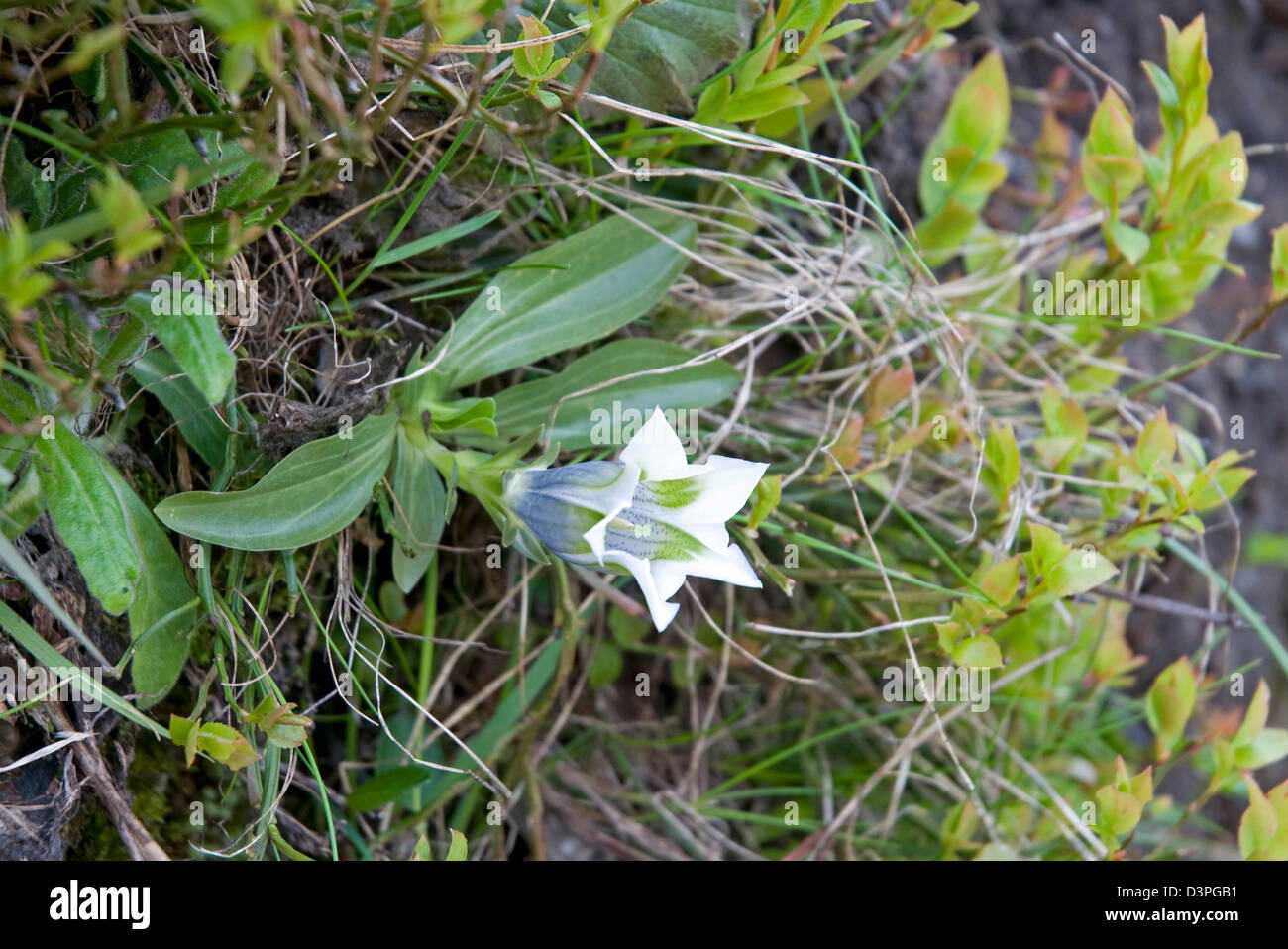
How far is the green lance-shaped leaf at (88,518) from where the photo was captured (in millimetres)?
1034

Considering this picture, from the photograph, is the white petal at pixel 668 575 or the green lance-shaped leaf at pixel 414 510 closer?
the white petal at pixel 668 575

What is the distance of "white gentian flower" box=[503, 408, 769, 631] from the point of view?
103 centimetres

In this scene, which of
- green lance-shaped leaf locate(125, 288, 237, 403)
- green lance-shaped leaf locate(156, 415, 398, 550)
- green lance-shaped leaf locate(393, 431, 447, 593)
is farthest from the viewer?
green lance-shaped leaf locate(393, 431, 447, 593)

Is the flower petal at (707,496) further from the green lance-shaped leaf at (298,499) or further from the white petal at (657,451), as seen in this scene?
the green lance-shaped leaf at (298,499)

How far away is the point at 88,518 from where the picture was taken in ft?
3.44

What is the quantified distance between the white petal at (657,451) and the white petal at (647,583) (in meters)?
0.09

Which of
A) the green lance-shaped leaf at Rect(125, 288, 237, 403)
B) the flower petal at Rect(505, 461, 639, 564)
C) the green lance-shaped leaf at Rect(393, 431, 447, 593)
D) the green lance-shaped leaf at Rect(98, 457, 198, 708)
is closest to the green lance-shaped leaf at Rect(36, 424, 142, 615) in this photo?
the green lance-shaped leaf at Rect(98, 457, 198, 708)

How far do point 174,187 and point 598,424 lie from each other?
63 cm

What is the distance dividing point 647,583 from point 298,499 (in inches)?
16.5

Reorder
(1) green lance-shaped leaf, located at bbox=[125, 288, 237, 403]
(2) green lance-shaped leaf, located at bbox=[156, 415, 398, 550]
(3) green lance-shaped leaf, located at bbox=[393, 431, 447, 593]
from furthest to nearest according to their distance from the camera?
(3) green lance-shaped leaf, located at bbox=[393, 431, 447, 593]
(2) green lance-shaped leaf, located at bbox=[156, 415, 398, 550]
(1) green lance-shaped leaf, located at bbox=[125, 288, 237, 403]

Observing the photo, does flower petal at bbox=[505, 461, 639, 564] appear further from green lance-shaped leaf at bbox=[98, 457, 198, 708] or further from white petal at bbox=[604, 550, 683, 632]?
green lance-shaped leaf at bbox=[98, 457, 198, 708]

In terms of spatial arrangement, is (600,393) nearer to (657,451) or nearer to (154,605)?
(657,451)

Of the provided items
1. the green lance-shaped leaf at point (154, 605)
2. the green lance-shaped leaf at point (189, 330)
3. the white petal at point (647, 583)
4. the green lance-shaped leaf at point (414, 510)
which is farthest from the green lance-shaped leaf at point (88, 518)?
the white petal at point (647, 583)

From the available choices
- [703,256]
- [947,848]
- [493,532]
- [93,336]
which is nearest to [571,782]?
[493,532]
